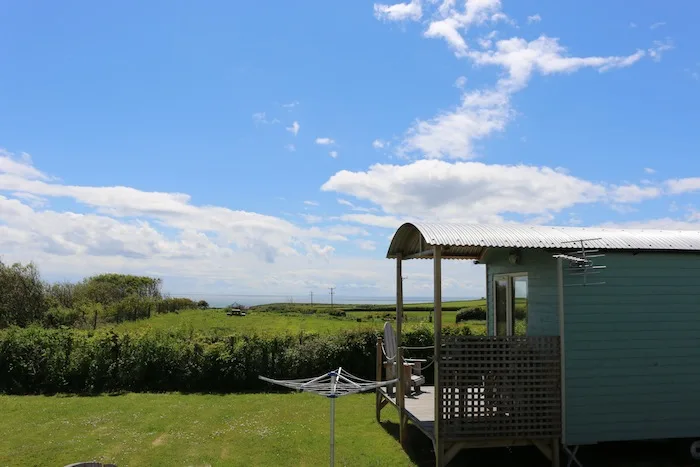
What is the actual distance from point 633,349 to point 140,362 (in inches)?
412

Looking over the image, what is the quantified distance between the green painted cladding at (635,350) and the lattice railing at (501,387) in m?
0.27

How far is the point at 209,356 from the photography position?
1262cm

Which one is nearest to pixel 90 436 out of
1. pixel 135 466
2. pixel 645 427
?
pixel 135 466

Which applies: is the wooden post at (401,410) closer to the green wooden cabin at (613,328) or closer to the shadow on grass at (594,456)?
the shadow on grass at (594,456)

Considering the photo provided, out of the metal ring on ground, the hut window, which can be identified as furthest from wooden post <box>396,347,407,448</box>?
the metal ring on ground

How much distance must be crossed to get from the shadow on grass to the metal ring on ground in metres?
0.05

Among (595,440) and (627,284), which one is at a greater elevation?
(627,284)

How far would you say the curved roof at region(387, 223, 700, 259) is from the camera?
646 cm

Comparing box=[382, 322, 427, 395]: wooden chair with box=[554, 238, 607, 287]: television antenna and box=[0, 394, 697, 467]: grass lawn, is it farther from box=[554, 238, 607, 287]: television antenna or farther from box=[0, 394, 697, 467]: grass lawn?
box=[554, 238, 607, 287]: television antenna

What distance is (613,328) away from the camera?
6.73 m

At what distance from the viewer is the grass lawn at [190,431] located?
7.23 metres

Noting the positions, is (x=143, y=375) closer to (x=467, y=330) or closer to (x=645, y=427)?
(x=467, y=330)

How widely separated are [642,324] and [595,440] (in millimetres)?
1600

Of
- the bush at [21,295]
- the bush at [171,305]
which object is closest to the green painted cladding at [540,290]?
the bush at [21,295]
